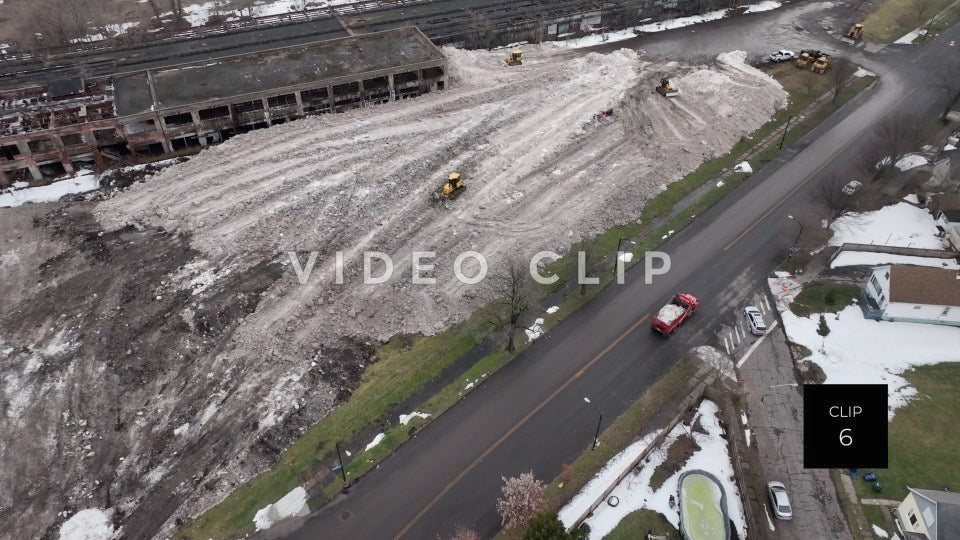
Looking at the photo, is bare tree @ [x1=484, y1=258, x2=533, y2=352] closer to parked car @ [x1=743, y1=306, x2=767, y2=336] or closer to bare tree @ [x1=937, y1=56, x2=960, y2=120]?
parked car @ [x1=743, y1=306, x2=767, y2=336]

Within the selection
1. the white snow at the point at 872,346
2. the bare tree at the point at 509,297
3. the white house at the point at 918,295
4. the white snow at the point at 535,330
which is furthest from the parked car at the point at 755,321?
the bare tree at the point at 509,297

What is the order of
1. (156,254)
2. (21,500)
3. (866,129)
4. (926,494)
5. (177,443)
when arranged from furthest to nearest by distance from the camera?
(866,129), (156,254), (177,443), (21,500), (926,494)

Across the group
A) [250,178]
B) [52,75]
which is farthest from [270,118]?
[52,75]

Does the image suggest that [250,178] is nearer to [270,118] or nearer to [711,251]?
[270,118]

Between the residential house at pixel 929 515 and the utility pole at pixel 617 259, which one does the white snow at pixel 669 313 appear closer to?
the utility pole at pixel 617 259

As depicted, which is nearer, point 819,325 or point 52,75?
point 819,325

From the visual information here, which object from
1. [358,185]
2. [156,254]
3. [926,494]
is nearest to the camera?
[926,494]
